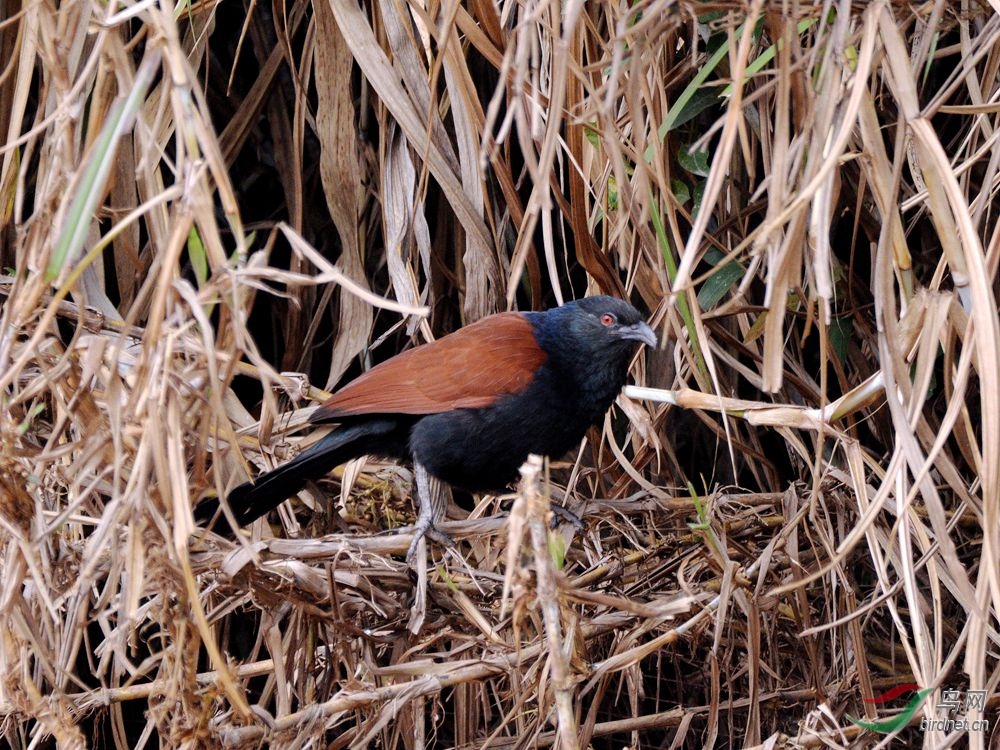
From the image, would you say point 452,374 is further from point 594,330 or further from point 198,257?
point 198,257

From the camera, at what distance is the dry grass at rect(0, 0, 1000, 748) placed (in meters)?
1.46

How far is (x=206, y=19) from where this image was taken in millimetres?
2676

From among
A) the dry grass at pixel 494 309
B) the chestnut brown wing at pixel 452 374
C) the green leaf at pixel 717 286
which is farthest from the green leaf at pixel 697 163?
the chestnut brown wing at pixel 452 374

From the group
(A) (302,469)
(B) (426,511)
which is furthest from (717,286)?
(A) (302,469)

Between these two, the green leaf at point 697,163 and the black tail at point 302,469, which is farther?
the green leaf at point 697,163

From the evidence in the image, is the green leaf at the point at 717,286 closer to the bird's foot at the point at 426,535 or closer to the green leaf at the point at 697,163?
the green leaf at the point at 697,163

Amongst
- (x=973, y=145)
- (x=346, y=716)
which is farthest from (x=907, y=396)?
(x=346, y=716)

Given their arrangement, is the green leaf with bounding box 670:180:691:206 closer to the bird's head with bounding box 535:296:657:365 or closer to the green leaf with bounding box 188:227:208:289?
the bird's head with bounding box 535:296:657:365

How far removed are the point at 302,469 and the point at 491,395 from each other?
1.87ft

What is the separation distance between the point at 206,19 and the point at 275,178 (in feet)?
1.84

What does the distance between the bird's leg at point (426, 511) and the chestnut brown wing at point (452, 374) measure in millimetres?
170

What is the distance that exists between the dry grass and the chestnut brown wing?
14 cm

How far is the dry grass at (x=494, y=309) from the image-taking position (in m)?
1.46

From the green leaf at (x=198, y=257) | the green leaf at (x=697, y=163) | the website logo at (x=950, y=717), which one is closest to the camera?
the green leaf at (x=198, y=257)
